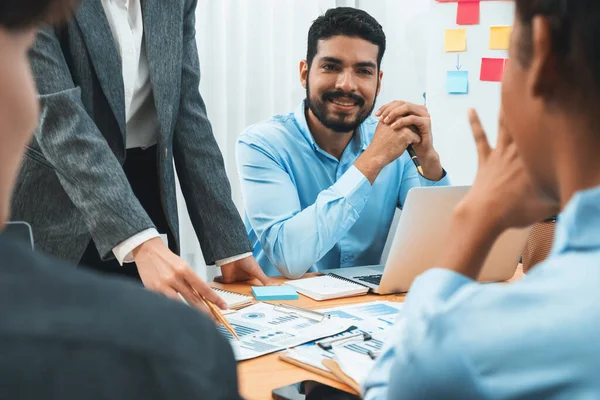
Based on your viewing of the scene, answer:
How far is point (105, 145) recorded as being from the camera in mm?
1488

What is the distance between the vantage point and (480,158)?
1007mm

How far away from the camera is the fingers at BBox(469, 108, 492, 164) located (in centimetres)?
101

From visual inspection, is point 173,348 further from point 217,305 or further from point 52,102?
point 52,102

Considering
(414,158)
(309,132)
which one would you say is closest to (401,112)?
(414,158)

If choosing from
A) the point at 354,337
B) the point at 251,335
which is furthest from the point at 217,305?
the point at 354,337

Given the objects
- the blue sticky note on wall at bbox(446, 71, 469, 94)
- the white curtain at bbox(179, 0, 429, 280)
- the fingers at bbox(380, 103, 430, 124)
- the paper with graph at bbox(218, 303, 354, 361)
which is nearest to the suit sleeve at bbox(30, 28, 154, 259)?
the paper with graph at bbox(218, 303, 354, 361)

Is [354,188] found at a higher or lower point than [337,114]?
lower

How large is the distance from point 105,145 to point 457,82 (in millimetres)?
2039

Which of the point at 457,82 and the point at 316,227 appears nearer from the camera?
the point at 316,227

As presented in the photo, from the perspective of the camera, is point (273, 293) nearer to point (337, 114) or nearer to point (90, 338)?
point (337, 114)

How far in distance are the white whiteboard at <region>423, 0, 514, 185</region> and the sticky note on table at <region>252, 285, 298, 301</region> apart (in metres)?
1.73

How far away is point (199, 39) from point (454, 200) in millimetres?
1779

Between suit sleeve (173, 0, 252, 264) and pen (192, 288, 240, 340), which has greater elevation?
suit sleeve (173, 0, 252, 264)

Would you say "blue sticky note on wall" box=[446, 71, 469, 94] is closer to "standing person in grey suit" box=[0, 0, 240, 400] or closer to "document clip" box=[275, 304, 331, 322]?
"document clip" box=[275, 304, 331, 322]
